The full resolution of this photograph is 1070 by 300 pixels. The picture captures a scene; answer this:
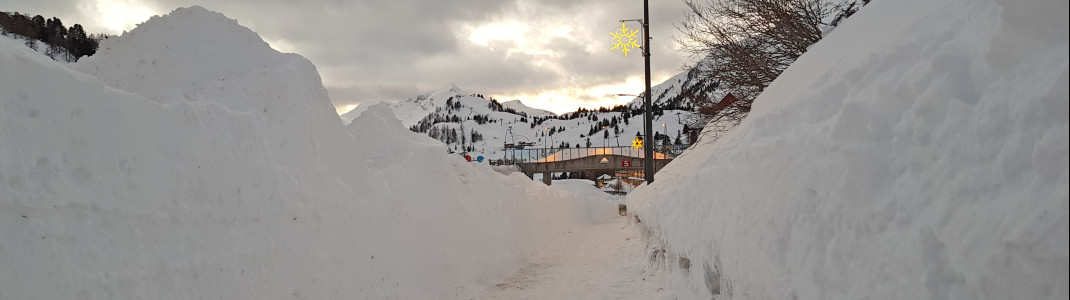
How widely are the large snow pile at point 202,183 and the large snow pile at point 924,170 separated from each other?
14.8 feet

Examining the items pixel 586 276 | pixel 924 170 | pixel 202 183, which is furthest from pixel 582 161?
pixel 924 170

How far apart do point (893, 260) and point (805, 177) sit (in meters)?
0.90

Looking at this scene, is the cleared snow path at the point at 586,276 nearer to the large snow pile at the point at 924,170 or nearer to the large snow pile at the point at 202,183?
the large snow pile at the point at 202,183

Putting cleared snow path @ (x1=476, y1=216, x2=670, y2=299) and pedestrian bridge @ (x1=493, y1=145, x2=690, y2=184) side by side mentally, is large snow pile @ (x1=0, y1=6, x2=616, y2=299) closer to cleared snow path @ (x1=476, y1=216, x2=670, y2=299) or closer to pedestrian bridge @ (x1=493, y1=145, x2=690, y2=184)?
cleared snow path @ (x1=476, y1=216, x2=670, y2=299)

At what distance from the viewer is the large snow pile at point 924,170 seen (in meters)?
A: 1.99

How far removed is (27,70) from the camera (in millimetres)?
3811

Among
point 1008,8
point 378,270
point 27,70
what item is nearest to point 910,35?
point 1008,8

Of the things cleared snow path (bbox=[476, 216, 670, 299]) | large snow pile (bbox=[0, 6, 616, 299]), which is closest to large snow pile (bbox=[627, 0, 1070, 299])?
cleared snow path (bbox=[476, 216, 670, 299])

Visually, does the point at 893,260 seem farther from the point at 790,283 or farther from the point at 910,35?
the point at 910,35

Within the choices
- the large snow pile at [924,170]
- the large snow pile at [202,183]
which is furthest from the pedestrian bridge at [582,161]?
the large snow pile at [924,170]

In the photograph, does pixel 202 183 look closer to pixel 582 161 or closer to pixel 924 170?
pixel 924 170

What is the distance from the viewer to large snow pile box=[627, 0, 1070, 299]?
199cm

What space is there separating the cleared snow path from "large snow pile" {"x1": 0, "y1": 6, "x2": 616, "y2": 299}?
3.43ft

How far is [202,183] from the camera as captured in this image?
4.79 metres
